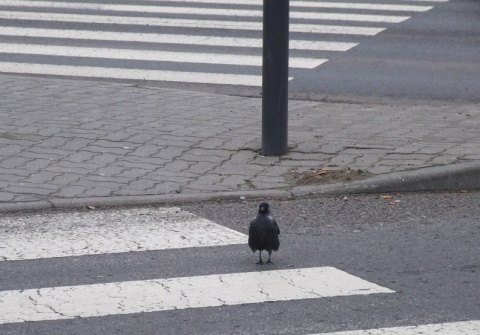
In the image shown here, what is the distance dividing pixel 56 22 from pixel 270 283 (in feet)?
31.8

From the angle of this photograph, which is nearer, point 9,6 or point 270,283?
point 270,283

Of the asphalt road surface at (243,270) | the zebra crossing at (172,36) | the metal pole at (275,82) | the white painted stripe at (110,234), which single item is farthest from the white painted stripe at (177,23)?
the white painted stripe at (110,234)

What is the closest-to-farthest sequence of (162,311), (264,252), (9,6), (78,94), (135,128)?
1. (162,311)
2. (264,252)
3. (135,128)
4. (78,94)
5. (9,6)

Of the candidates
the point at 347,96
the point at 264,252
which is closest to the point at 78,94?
the point at 347,96

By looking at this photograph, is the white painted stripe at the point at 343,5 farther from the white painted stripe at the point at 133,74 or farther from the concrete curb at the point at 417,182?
the concrete curb at the point at 417,182

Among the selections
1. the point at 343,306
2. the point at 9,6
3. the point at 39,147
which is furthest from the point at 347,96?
the point at 9,6

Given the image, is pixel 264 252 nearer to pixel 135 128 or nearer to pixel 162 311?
pixel 162 311

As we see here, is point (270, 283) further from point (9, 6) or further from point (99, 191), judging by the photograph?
point (9, 6)

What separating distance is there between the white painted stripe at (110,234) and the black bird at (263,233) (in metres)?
0.57

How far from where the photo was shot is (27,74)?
11688 mm

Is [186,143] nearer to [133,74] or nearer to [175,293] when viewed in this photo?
[133,74]

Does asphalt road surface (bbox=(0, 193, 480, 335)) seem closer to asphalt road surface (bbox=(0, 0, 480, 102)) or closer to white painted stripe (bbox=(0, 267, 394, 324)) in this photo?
white painted stripe (bbox=(0, 267, 394, 324))

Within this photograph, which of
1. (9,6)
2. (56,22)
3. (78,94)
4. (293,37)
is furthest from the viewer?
(9,6)

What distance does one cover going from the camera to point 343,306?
530cm
